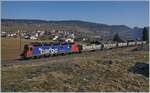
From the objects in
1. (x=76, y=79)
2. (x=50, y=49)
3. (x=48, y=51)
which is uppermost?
(x=50, y=49)

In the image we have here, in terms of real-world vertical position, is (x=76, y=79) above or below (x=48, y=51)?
below

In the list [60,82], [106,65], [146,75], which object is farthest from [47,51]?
[60,82]

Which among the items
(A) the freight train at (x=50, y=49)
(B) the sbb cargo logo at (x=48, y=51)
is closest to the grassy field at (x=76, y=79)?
(A) the freight train at (x=50, y=49)

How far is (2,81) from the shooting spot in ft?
98.2

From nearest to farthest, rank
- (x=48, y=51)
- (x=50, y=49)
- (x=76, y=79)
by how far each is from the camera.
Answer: (x=76, y=79) < (x=48, y=51) < (x=50, y=49)

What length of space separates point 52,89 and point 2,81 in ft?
15.5

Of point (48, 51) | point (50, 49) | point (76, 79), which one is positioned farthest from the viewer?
point (50, 49)

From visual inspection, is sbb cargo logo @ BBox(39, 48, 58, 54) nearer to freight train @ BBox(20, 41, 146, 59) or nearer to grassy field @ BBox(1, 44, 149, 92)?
freight train @ BBox(20, 41, 146, 59)

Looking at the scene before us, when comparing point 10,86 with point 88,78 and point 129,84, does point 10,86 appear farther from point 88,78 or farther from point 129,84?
point 129,84

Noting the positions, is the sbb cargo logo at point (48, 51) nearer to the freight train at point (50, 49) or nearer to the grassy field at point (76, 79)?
the freight train at point (50, 49)

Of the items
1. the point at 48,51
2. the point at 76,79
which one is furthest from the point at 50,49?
the point at 76,79

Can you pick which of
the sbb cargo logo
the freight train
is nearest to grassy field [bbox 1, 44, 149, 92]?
the freight train

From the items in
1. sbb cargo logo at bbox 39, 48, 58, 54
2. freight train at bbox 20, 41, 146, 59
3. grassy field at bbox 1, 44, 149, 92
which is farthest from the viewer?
sbb cargo logo at bbox 39, 48, 58, 54

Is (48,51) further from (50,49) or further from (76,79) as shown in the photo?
(76,79)
